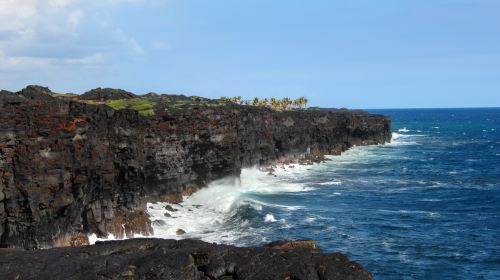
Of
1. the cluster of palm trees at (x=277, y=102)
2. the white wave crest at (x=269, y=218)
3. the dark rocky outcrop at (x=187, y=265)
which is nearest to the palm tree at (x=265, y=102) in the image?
the cluster of palm trees at (x=277, y=102)

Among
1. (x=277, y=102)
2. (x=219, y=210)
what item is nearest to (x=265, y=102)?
(x=277, y=102)

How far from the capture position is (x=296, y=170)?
302 ft

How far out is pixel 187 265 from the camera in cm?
1941

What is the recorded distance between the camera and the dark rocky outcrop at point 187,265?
745 inches

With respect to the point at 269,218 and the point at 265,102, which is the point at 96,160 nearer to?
the point at 269,218

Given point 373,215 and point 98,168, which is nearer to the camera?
point 98,168

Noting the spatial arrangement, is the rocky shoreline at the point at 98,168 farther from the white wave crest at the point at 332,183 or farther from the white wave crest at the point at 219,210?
the white wave crest at the point at 332,183

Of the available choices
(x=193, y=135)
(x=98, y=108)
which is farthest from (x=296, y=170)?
(x=98, y=108)

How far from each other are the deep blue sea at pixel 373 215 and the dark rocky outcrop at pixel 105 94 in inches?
802

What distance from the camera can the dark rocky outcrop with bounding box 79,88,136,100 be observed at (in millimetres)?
72812

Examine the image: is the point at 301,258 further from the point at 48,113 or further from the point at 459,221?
the point at 459,221

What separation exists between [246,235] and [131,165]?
13.0 metres

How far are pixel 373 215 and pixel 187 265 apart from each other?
37101 millimetres

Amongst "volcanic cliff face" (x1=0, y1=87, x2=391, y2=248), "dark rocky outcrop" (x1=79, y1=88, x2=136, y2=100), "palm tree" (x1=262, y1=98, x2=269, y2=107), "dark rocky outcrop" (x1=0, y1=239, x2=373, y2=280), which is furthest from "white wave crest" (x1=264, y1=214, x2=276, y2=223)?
"palm tree" (x1=262, y1=98, x2=269, y2=107)
